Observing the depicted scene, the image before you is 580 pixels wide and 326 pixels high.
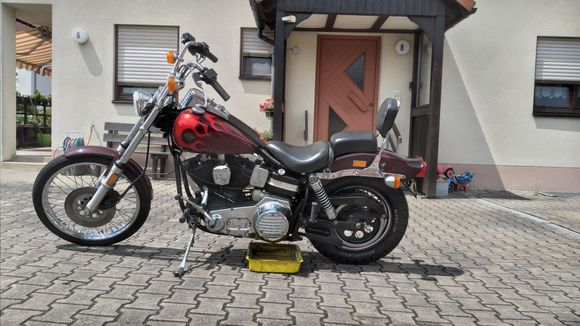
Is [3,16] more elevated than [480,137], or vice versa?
[3,16]

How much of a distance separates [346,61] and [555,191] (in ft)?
14.1

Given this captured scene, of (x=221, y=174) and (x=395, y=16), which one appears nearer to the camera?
(x=221, y=174)

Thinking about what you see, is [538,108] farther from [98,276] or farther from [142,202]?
[98,276]

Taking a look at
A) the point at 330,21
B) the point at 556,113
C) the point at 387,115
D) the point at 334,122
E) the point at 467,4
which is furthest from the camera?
the point at 334,122

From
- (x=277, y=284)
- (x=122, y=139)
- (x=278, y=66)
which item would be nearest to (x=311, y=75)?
(x=278, y=66)

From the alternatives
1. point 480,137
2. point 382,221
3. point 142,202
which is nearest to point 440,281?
point 382,221

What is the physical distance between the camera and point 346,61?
920 cm

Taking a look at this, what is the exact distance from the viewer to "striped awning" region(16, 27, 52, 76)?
41.0ft

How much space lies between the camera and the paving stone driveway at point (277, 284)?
2941 millimetres

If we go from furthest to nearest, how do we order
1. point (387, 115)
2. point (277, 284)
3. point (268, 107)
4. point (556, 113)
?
1. point (556, 113)
2. point (268, 107)
3. point (387, 115)
4. point (277, 284)

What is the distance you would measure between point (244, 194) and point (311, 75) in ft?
18.7

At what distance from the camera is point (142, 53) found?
920cm

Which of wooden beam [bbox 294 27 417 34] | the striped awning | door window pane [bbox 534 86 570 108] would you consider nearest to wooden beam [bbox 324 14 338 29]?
wooden beam [bbox 294 27 417 34]

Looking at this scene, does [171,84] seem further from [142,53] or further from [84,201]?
[142,53]
